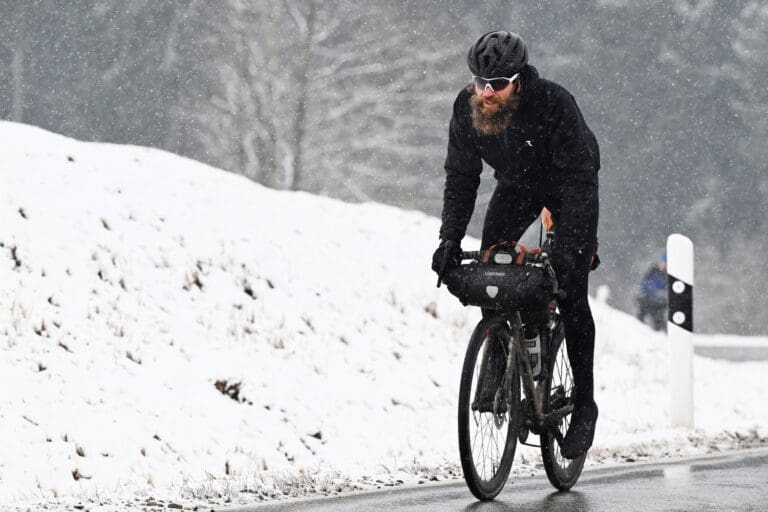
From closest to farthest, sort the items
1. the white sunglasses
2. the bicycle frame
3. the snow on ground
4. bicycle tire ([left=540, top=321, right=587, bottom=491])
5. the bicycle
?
the bicycle
the white sunglasses
the bicycle frame
bicycle tire ([left=540, top=321, right=587, bottom=491])
the snow on ground

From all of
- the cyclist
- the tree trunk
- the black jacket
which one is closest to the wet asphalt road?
the cyclist

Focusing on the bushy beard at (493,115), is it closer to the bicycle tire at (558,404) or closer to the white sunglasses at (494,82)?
the white sunglasses at (494,82)

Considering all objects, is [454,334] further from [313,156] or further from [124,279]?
[313,156]

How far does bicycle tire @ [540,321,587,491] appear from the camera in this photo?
6102 mm

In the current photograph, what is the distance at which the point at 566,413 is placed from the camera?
6.20m

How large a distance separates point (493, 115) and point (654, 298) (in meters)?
15.9

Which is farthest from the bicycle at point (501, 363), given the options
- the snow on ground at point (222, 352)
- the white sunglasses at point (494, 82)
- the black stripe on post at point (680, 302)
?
the black stripe on post at point (680, 302)

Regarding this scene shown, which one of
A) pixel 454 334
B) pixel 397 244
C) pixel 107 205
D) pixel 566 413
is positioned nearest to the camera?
pixel 566 413

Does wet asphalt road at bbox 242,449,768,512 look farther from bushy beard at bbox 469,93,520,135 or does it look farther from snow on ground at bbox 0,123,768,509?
bushy beard at bbox 469,93,520,135

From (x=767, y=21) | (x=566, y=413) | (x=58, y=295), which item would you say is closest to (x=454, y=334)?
(x=58, y=295)

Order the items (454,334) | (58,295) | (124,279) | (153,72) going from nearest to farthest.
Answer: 1. (58,295)
2. (124,279)
3. (454,334)
4. (153,72)

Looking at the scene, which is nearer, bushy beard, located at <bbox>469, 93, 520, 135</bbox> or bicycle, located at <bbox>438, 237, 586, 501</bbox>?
bicycle, located at <bbox>438, 237, 586, 501</bbox>

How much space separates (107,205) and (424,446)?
384 centimetres

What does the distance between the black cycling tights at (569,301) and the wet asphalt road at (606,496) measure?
497 mm
